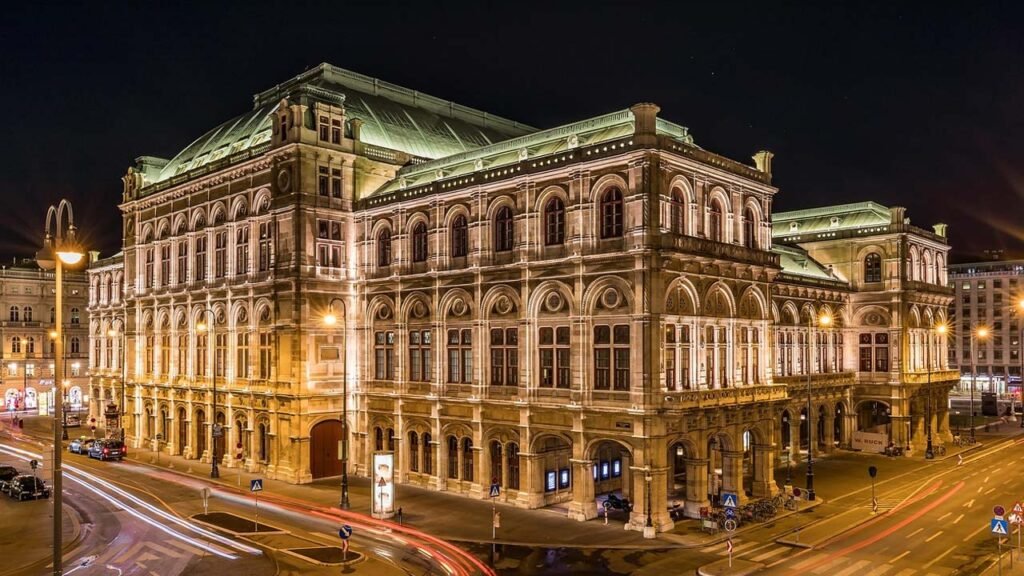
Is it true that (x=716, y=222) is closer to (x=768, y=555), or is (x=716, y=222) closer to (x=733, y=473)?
(x=733, y=473)

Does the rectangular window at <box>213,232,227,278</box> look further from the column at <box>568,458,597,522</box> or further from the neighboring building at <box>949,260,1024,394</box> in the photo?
the neighboring building at <box>949,260,1024,394</box>

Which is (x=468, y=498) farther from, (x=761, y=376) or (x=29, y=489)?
(x=29, y=489)

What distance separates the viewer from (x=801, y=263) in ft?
231

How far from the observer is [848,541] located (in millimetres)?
37938

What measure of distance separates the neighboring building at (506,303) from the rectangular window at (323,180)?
0.70 feet

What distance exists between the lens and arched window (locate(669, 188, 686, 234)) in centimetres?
4225

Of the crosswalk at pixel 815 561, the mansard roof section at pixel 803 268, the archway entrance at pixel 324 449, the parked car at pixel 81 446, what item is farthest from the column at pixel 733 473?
the parked car at pixel 81 446

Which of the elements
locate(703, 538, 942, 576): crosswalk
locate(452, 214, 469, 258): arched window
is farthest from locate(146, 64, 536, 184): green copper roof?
locate(703, 538, 942, 576): crosswalk

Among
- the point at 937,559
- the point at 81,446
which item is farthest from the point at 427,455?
the point at 81,446

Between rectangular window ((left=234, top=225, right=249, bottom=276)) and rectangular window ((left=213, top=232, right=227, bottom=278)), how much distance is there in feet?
7.09

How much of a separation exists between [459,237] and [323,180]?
38.7 ft

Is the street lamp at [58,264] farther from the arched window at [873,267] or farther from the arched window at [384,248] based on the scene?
the arched window at [873,267]

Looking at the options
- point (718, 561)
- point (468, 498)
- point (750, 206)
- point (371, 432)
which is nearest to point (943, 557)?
point (718, 561)

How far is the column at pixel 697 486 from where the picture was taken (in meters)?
42.0
